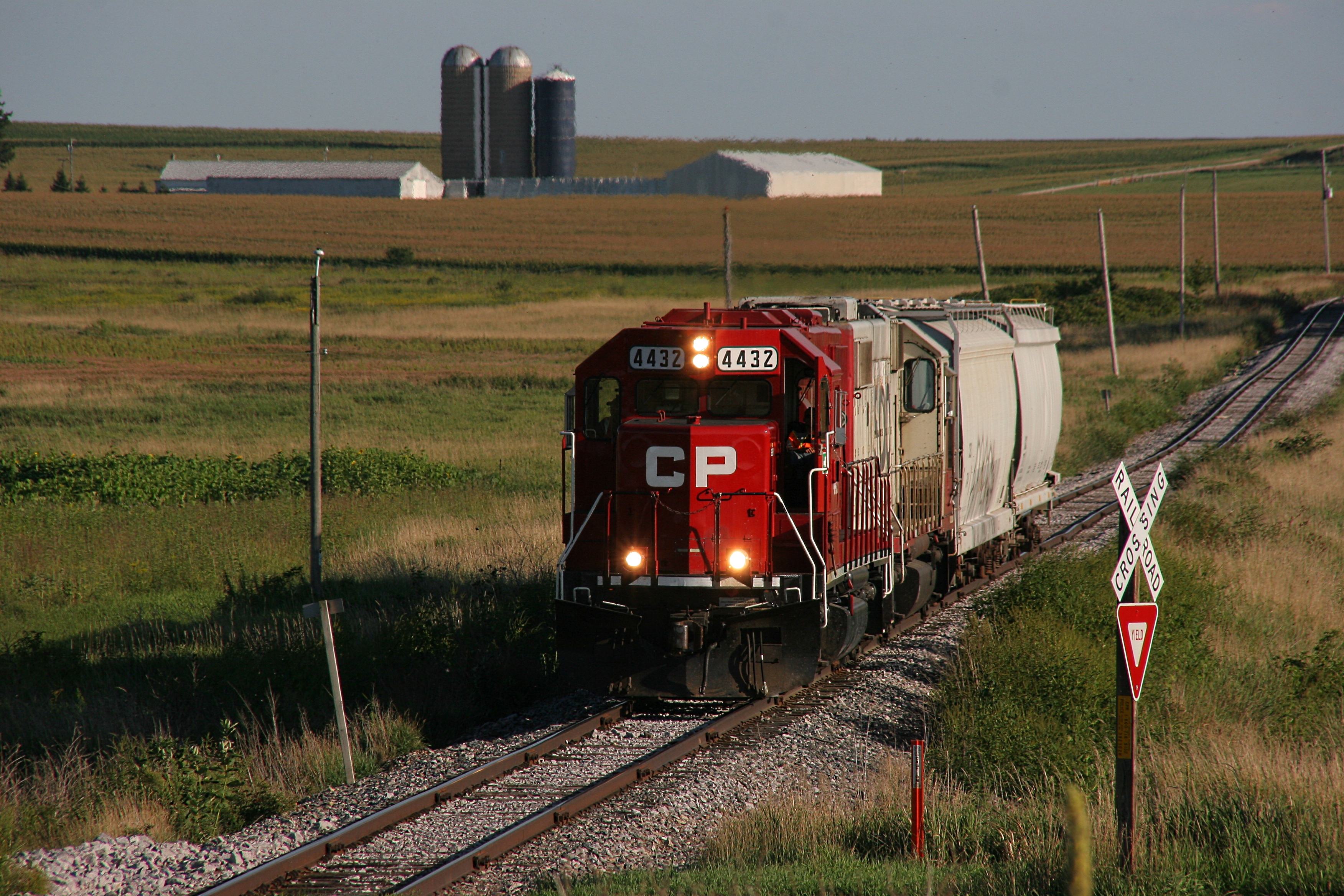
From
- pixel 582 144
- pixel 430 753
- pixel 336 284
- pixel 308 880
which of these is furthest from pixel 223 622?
pixel 582 144

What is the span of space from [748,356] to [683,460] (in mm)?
1169

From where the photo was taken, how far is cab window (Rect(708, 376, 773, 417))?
12.0 m

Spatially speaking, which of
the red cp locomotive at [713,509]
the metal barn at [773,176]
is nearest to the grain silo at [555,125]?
the metal barn at [773,176]

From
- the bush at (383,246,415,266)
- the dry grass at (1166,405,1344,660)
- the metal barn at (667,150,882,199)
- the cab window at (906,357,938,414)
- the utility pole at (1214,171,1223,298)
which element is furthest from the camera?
the bush at (383,246,415,266)

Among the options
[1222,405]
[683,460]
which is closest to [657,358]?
[683,460]

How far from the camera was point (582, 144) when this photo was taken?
179 meters

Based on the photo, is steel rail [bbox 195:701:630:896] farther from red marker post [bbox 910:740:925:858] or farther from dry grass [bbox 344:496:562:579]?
dry grass [bbox 344:496:562:579]

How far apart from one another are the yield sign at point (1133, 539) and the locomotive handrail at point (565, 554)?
5175 millimetres

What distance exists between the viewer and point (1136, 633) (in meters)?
7.82

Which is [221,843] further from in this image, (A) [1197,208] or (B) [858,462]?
(A) [1197,208]

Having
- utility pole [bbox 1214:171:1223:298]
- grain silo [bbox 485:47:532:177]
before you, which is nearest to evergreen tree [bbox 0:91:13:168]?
grain silo [bbox 485:47:532:177]

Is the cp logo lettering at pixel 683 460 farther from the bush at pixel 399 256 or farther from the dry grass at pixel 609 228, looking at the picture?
the bush at pixel 399 256

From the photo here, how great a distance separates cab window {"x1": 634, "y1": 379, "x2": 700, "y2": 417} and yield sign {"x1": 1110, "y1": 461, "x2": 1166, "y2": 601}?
15.5ft

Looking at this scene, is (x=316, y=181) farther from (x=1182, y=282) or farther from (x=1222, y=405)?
(x=1222, y=405)
